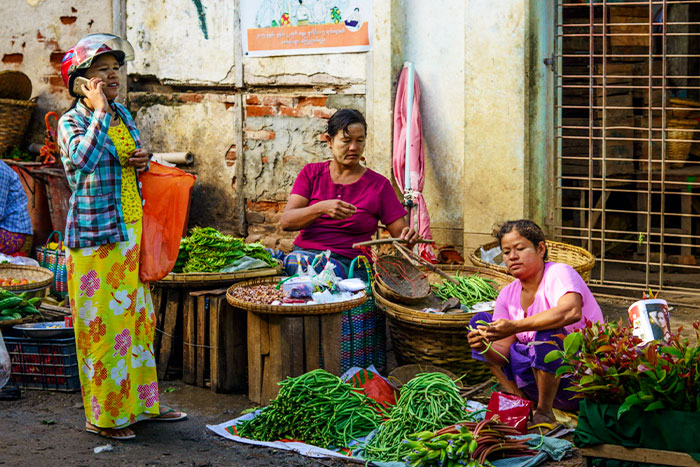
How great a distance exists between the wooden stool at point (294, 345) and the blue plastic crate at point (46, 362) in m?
1.32

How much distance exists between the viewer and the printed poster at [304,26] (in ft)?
25.2

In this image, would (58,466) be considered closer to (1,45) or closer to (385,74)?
(385,74)

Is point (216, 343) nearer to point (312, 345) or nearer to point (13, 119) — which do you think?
point (312, 345)

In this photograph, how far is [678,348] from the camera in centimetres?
385

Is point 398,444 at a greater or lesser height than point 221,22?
lesser

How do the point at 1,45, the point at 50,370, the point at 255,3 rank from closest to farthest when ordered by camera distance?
1. the point at 50,370
2. the point at 255,3
3. the point at 1,45

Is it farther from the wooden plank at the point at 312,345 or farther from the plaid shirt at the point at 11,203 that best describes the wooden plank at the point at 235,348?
the plaid shirt at the point at 11,203

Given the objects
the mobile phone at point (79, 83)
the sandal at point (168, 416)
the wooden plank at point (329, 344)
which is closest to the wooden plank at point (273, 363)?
the wooden plank at point (329, 344)

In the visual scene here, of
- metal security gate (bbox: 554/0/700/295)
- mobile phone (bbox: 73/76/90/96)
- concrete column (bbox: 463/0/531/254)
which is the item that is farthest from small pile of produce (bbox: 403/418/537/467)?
metal security gate (bbox: 554/0/700/295)

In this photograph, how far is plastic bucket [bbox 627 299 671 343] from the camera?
447 cm

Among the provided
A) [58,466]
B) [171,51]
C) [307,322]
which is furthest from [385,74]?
[58,466]

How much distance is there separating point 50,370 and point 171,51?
3793 millimetres

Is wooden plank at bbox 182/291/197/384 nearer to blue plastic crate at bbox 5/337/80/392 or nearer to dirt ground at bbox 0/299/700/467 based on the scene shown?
dirt ground at bbox 0/299/700/467

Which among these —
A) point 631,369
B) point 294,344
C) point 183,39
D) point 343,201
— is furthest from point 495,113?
point 631,369
